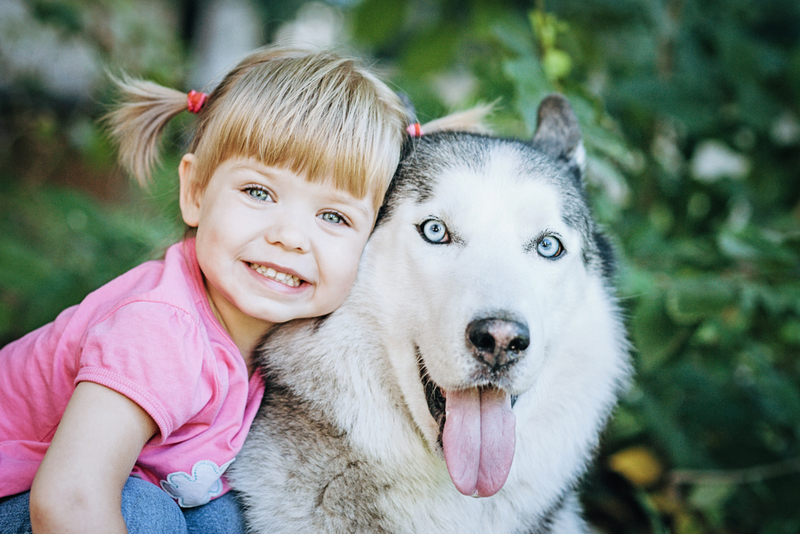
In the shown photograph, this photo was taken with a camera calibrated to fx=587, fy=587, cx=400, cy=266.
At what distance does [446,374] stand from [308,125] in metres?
0.80

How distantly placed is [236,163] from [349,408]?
2.57ft

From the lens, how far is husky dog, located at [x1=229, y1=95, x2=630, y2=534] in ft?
5.24

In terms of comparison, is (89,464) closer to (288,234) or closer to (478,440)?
(288,234)

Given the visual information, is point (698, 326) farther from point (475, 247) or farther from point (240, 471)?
point (240, 471)

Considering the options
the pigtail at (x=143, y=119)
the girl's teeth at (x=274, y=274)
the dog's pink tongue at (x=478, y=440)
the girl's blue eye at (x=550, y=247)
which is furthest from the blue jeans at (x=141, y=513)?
the girl's blue eye at (x=550, y=247)

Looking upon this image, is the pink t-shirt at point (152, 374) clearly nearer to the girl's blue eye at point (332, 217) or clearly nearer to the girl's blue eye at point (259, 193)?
the girl's blue eye at point (259, 193)

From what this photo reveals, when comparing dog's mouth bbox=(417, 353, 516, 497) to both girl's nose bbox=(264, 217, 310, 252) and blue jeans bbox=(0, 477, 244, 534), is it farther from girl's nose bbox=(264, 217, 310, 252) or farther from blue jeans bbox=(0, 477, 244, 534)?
blue jeans bbox=(0, 477, 244, 534)

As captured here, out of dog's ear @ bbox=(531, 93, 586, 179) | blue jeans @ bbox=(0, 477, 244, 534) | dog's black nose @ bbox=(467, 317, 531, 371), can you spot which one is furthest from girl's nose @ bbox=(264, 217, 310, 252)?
dog's ear @ bbox=(531, 93, 586, 179)

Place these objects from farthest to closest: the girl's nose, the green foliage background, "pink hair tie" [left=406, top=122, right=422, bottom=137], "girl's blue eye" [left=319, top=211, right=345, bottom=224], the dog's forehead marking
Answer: the green foliage background
"pink hair tie" [left=406, top=122, right=422, bottom=137]
the dog's forehead marking
"girl's blue eye" [left=319, top=211, right=345, bottom=224]
the girl's nose

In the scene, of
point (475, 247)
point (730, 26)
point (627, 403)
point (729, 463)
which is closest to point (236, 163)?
point (475, 247)

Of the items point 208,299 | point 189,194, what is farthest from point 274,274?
point 189,194

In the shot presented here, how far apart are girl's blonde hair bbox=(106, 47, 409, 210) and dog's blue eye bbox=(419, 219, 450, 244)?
17 cm

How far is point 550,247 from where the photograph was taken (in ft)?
6.23

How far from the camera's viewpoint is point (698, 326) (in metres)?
2.85
